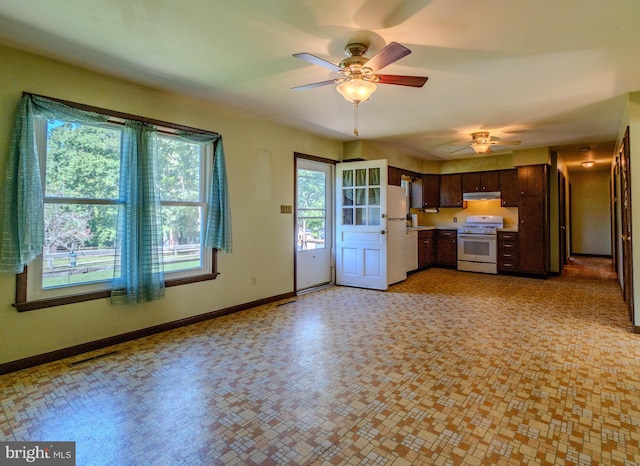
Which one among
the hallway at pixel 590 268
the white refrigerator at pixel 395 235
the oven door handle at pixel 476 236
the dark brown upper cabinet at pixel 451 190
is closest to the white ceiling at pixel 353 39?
the white refrigerator at pixel 395 235

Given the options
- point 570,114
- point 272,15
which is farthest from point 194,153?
point 570,114

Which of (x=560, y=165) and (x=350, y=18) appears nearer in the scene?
(x=350, y=18)

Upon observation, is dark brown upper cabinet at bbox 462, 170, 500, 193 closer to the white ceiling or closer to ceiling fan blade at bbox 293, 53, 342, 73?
the white ceiling

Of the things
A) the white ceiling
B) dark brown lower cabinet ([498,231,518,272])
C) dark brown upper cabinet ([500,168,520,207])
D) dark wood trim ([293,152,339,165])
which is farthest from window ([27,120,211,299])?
dark brown upper cabinet ([500,168,520,207])

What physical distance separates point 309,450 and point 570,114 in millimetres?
4769

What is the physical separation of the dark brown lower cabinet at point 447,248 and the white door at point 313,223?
125 inches

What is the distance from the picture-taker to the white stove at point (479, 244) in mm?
6695

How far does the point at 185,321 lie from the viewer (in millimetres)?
3604

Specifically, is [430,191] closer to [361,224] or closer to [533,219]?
[533,219]

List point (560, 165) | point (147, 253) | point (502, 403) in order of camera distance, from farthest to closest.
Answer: point (560, 165) → point (147, 253) → point (502, 403)

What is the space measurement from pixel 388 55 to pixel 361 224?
3.44 metres

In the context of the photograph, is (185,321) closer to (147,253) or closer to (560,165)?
(147,253)

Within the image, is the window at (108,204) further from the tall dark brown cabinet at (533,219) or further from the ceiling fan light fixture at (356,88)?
the tall dark brown cabinet at (533,219)

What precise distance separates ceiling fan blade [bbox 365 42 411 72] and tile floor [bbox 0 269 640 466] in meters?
2.24
